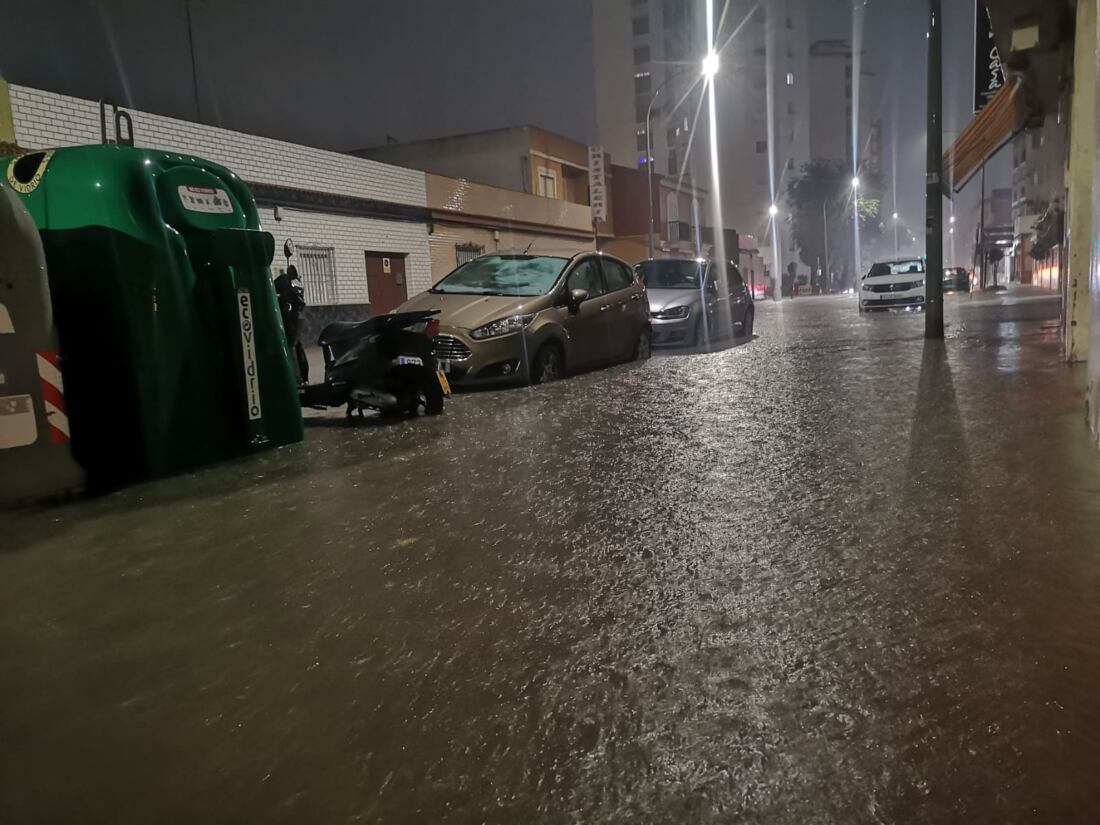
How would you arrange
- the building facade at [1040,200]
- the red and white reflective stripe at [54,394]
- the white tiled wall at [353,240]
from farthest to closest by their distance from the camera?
the building facade at [1040,200] < the white tiled wall at [353,240] < the red and white reflective stripe at [54,394]

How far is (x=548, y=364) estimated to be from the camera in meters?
10.0

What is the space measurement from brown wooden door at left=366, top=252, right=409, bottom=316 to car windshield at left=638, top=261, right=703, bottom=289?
318 inches

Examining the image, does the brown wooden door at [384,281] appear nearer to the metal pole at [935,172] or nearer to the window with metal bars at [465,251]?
the window with metal bars at [465,251]

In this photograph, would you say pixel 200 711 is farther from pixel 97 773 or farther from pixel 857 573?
pixel 857 573

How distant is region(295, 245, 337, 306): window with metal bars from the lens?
19000 millimetres

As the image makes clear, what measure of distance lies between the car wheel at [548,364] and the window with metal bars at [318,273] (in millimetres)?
10538

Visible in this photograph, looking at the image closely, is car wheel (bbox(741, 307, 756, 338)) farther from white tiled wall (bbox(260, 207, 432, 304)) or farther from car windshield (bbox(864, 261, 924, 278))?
car windshield (bbox(864, 261, 924, 278))

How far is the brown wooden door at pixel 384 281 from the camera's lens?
21500 millimetres

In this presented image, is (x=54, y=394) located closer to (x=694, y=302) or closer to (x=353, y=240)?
(x=694, y=302)

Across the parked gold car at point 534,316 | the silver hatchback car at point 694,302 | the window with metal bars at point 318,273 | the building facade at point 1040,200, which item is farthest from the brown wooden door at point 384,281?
the building facade at point 1040,200

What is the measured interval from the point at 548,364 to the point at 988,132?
21.3 m

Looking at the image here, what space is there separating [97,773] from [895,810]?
1958 millimetres

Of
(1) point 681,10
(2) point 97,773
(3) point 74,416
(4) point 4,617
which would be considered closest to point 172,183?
(3) point 74,416

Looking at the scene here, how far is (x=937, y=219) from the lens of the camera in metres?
13.3
